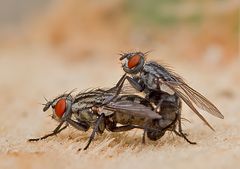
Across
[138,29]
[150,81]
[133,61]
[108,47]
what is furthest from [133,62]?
[138,29]

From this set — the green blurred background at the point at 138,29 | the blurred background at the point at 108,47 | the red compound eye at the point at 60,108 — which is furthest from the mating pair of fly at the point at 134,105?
the green blurred background at the point at 138,29

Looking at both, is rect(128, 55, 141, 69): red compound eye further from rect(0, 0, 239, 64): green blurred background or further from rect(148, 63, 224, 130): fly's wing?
rect(0, 0, 239, 64): green blurred background

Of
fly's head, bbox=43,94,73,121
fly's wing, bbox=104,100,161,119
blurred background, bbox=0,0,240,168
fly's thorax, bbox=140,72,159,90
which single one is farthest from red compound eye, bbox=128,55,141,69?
blurred background, bbox=0,0,240,168

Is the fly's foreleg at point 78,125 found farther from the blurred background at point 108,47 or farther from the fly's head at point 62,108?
the blurred background at point 108,47

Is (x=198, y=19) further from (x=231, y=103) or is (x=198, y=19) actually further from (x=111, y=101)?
(x=111, y=101)

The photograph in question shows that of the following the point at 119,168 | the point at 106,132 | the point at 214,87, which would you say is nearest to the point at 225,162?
the point at 119,168

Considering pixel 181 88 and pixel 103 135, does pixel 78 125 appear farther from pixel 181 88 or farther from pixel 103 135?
pixel 181 88
